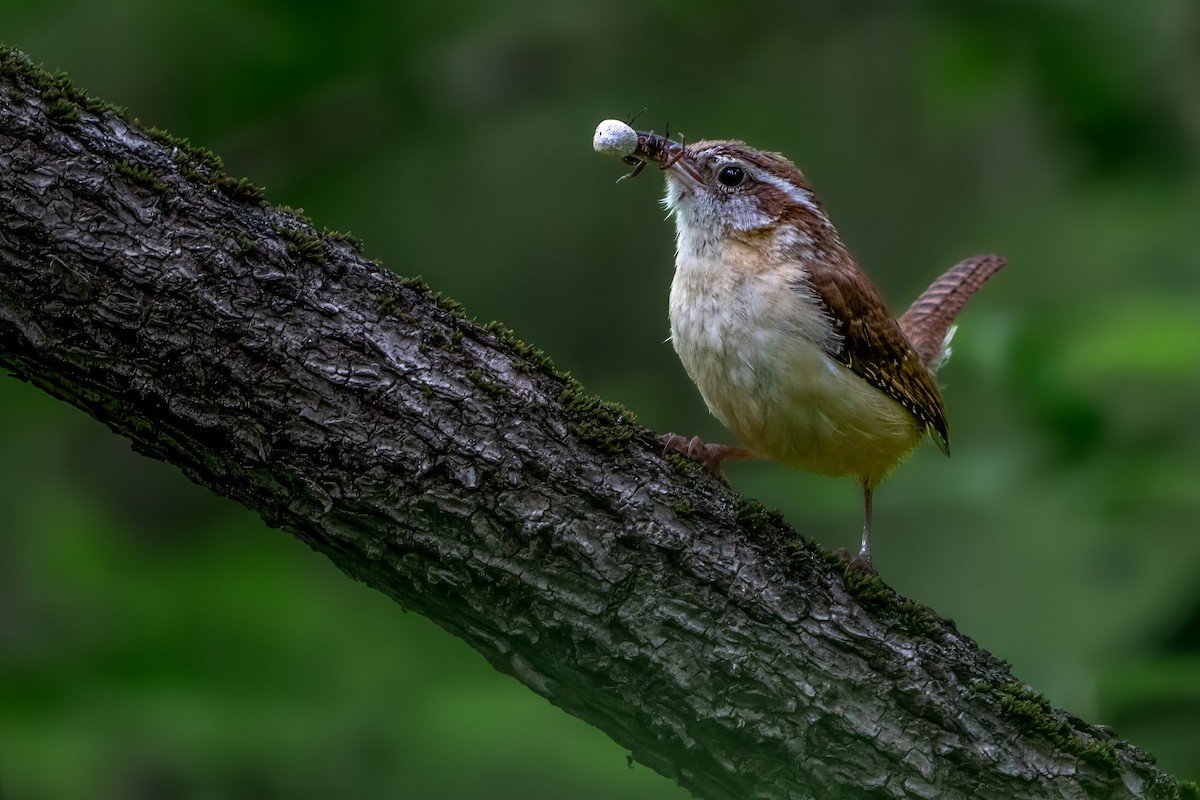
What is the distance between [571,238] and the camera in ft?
29.3

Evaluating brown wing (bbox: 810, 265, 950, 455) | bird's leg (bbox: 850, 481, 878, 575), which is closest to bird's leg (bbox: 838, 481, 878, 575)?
bird's leg (bbox: 850, 481, 878, 575)

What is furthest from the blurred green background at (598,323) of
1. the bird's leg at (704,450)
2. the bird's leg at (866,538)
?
the bird's leg at (704,450)

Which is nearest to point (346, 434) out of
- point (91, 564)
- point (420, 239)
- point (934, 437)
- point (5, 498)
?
point (91, 564)

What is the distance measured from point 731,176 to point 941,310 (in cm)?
168

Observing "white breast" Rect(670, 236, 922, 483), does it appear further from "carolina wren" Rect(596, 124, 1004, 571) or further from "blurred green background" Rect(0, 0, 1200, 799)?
"blurred green background" Rect(0, 0, 1200, 799)

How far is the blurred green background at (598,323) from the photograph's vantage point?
14.1 ft

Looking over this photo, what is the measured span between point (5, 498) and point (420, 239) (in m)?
3.47

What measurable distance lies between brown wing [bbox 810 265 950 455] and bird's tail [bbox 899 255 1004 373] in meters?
0.88

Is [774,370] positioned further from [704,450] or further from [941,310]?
[941,310]

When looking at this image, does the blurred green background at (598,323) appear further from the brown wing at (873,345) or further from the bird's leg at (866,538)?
the bird's leg at (866,538)

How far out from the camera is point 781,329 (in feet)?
13.8

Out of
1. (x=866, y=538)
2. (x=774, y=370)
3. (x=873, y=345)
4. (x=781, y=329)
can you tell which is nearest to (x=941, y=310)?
(x=873, y=345)

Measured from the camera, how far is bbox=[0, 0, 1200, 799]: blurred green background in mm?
4293

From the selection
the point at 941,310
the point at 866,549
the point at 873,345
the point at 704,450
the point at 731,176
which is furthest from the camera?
the point at 941,310
